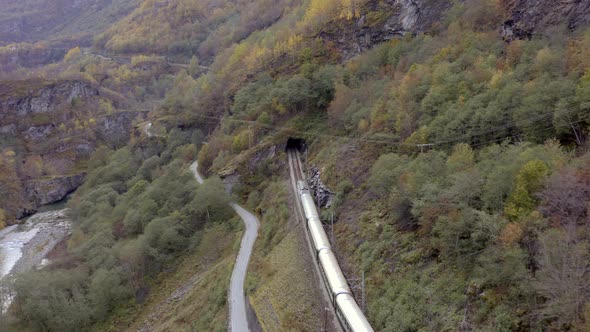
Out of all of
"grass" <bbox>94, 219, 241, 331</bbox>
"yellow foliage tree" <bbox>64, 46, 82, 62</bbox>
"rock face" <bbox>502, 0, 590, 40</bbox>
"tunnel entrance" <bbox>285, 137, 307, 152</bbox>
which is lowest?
"grass" <bbox>94, 219, 241, 331</bbox>

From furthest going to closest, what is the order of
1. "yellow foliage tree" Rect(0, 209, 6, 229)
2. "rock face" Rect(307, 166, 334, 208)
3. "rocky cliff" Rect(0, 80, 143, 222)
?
"rocky cliff" Rect(0, 80, 143, 222), "yellow foliage tree" Rect(0, 209, 6, 229), "rock face" Rect(307, 166, 334, 208)

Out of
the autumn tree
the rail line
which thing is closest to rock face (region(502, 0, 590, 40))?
the autumn tree

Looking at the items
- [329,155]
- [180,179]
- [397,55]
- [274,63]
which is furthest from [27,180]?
[397,55]

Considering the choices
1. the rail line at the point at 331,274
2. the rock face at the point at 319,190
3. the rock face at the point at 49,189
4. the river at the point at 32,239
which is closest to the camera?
the rail line at the point at 331,274

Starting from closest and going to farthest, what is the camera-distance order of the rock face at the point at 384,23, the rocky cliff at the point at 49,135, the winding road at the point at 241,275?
the winding road at the point at 241,275 < the rock face at the point at 384,23 < the rocky cliff at the point at 49,135

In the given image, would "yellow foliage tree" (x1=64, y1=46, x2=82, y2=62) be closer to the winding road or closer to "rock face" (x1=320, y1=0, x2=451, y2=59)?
"rock face" (x1=320, y1=0, x2=451, y2=59)

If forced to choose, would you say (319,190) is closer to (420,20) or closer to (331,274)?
(331,274)

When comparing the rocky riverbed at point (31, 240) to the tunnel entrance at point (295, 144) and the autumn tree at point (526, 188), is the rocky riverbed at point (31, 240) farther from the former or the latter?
the autumn tree at point (526, 188)

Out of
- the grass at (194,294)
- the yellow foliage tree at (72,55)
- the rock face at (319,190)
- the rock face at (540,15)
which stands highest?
the yellow foliage tree at (72,55)

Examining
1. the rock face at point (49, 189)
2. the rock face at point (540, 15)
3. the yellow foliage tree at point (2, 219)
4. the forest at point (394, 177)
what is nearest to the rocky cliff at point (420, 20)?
the rock face at point (540, 15)
